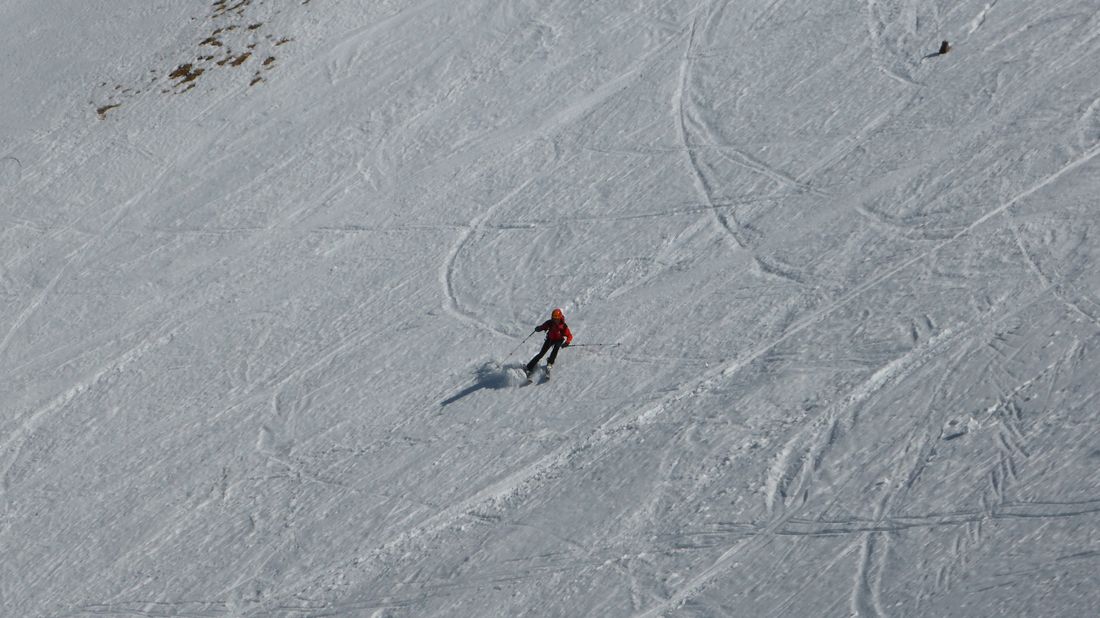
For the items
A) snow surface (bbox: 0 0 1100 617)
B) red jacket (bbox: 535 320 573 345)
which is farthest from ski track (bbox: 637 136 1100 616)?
red jacket (bbox: 535 320 573 345)

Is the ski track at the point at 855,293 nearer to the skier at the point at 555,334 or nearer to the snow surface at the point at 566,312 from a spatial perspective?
the snow surface at the point at 566,312

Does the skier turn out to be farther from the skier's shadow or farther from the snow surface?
the skier's shadow

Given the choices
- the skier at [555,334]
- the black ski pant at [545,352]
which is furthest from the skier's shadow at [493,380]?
the skier at [555,334]

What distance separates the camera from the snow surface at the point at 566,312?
1234 cm

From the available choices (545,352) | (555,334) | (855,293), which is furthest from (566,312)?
(855,293)

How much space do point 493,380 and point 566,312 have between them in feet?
4.92

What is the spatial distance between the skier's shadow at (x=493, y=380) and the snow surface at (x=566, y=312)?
6 centimetres

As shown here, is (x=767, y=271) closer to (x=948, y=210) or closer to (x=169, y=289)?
(x=948, y=210)

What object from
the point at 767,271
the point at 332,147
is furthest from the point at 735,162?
the point at 332,147

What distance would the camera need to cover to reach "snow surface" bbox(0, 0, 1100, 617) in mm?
12344

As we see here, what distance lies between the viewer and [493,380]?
15148 mm

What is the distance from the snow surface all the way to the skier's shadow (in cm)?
6

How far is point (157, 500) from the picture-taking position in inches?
590

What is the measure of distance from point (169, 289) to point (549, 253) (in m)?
6.11
